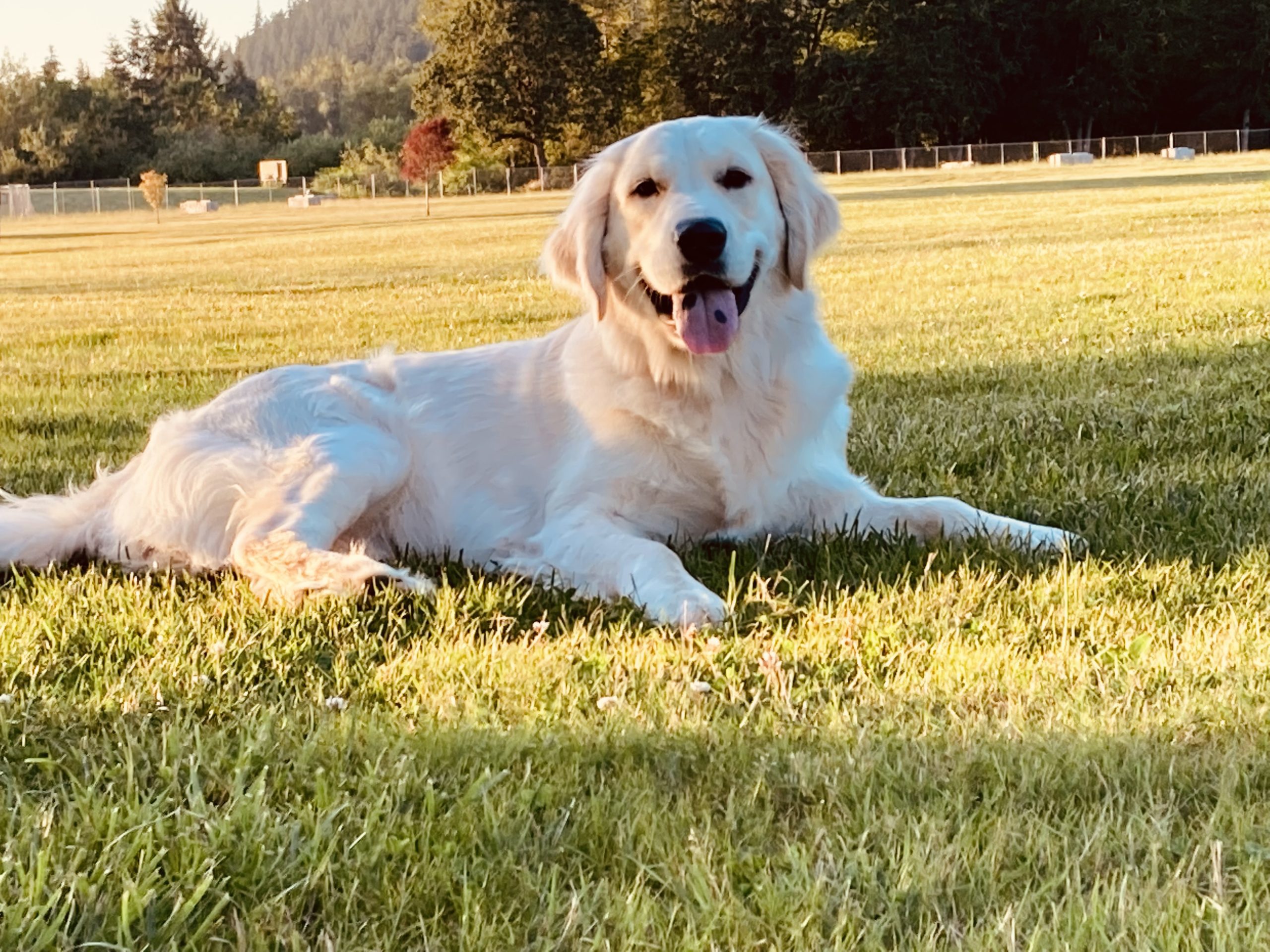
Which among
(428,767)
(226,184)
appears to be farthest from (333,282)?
(226,184)

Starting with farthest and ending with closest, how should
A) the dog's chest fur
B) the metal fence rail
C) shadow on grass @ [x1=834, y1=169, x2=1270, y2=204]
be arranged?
the metal fence rail
shadow on grass @ [x1=834, y1=169, x2=1270, y2=204]
the dog's chest fur

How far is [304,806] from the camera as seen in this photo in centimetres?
209

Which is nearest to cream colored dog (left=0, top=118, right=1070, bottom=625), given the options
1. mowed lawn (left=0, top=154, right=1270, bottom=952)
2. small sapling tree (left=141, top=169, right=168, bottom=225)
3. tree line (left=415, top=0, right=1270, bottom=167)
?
mowed lawn (left=0, top=154, right=1270, bottom=952)

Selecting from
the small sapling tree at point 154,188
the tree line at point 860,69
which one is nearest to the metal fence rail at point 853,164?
the tree line at point 860,69

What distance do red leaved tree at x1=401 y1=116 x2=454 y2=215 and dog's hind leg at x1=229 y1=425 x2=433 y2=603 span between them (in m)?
59.2

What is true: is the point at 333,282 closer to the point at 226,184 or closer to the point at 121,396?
the point at 121,396

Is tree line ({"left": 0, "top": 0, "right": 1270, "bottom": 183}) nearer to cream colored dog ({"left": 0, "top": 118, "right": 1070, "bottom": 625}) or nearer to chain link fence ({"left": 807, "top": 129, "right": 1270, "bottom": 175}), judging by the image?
chain link fence ({"left": 807, "top": 129, "right": 1270, "bottom": 175})

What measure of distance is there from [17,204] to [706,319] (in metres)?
66.0

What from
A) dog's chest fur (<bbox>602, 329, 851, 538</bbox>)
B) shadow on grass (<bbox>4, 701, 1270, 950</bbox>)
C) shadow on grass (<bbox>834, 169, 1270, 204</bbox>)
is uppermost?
shadow on grass (<bbox>834, 169, 1270, 204</bbox>)

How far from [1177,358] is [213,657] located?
5.77 metres

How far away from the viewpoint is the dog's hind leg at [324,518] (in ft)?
11.4

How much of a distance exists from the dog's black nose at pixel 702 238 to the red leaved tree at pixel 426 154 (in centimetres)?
5957

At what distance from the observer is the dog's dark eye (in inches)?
157

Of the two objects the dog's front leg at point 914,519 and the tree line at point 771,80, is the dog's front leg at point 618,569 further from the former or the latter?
the tree line at point 771,80
